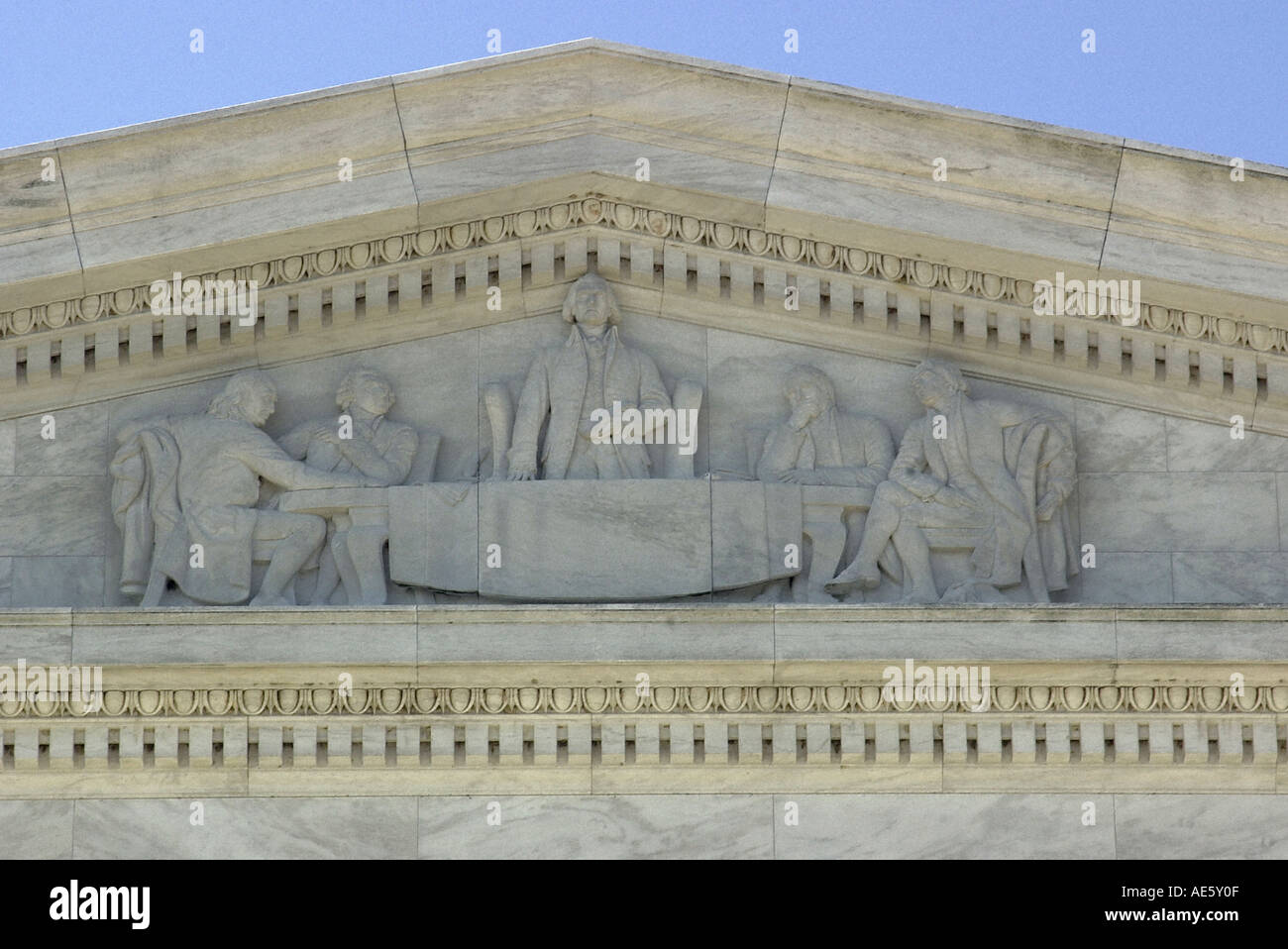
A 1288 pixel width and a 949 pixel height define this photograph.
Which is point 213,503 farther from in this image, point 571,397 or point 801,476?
point 801,476

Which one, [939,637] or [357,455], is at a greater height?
[357,455]

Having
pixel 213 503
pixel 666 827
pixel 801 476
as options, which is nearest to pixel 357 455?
pixel 213 503

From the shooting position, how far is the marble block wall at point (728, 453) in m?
16.3

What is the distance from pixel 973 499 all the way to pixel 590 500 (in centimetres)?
223

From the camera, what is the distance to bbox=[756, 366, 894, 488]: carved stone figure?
1630cm

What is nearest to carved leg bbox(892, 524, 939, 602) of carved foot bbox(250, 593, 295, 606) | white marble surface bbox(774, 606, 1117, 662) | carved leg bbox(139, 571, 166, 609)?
white marble surface bbox(774, 606, 1117, 662)

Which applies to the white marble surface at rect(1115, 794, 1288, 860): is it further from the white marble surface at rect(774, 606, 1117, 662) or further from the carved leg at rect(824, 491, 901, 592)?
the carved leg at rect(824, 491, 901, 592)

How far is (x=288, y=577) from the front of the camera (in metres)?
16.2

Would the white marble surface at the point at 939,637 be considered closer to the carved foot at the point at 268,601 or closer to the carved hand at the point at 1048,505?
the carved hand at the point at 1048,505

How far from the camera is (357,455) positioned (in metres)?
16.4

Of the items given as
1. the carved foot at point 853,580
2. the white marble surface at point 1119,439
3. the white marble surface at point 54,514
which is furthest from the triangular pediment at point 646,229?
the carved foot at point 853,580
